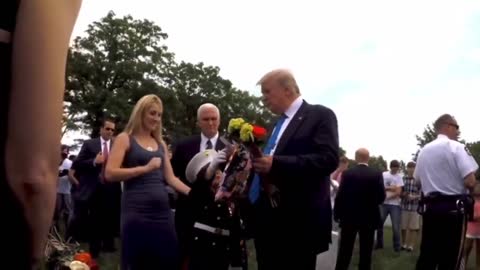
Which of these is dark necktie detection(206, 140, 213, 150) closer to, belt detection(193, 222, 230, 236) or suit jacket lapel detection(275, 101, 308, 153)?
belt detection(193, 222, 230, 236)

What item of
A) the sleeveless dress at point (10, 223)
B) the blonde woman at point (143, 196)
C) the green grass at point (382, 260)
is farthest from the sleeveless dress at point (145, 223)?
the sleeveless dress at point (10, 223)

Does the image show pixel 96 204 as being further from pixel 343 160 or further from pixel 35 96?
pixel 35 96

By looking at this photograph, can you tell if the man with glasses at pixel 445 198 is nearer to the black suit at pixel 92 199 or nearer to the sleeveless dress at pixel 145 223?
the sleeveless dress at pixel 145 223

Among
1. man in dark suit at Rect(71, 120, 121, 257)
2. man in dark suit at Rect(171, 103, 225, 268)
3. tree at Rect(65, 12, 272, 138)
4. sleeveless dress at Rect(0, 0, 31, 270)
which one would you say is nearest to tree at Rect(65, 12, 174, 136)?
tree at Rect(65, 12, 272, 138)

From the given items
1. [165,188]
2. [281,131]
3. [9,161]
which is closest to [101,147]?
[165,188]

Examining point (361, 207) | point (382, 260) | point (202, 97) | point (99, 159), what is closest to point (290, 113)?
point (99, 159)

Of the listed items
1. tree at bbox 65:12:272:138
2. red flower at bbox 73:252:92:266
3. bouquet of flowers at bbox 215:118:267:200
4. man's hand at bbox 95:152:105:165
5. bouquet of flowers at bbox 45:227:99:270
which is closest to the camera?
bouquet of flowers at bbox 45:227:99:270

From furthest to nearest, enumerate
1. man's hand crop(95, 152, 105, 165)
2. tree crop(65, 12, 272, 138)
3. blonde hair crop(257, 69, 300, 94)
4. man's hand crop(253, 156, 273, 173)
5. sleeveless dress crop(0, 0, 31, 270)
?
tree crop(65, 12, 272, 138), man's hand crop(95, 152, 105, 165), blonde hair crop(257, 69, 300, 94), man's hand crop(253, 156, 273, 173), sleeveless dress crop(0, 0, 31, 270)

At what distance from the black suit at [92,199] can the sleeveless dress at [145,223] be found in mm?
5137

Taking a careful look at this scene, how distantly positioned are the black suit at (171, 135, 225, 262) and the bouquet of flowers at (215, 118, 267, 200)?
0.80 m

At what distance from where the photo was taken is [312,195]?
5145 mm

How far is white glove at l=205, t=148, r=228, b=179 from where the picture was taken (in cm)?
554

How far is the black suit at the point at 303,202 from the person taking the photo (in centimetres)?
510

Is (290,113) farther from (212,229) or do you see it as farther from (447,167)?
(447,167)
